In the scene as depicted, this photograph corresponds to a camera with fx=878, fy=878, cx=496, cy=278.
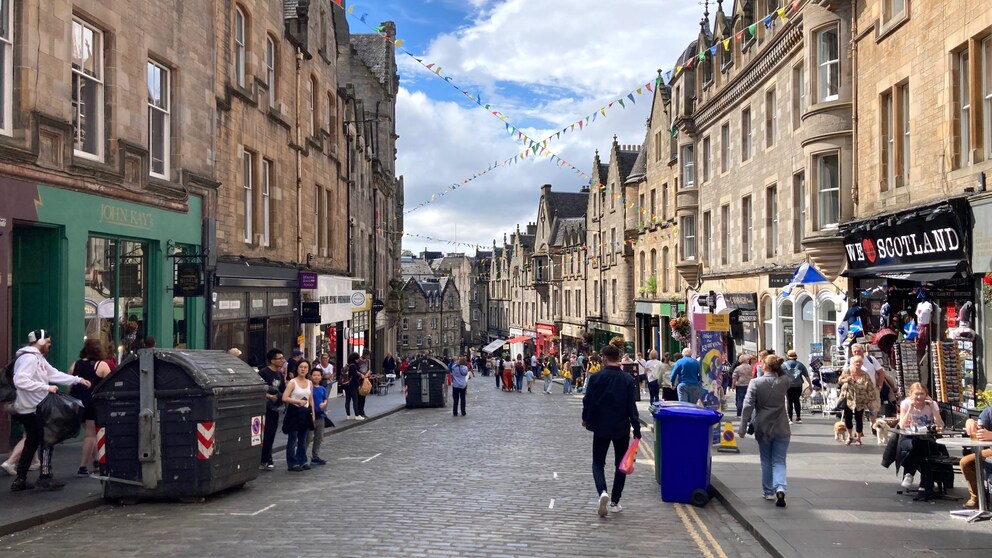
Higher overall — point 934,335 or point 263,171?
point 263,171

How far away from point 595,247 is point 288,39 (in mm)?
34044

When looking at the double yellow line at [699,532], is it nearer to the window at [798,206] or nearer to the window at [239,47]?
the window at [798,206]

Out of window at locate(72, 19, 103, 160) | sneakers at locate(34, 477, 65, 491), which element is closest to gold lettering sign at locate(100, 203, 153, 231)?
window at locate(72, 19, 103, 160)

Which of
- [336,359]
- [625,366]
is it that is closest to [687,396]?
[625,366]

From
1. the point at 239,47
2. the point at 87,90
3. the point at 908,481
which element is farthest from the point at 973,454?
the point at 239,47

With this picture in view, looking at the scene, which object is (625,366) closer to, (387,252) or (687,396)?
(687,396)

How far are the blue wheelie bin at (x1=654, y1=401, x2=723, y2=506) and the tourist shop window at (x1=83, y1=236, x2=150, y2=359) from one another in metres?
9.59

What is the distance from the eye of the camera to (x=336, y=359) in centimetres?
3192

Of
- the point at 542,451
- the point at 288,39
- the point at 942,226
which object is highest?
the point at 288,39

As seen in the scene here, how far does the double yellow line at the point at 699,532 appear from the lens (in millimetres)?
7730

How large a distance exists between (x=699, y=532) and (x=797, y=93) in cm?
1742

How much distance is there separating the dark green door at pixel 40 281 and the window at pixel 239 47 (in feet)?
27.3

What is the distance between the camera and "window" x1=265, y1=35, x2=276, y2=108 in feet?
76.0

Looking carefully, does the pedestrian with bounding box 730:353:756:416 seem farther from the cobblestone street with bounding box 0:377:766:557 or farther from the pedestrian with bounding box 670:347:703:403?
the cobblestone street with bounding box 0:377:766:557
